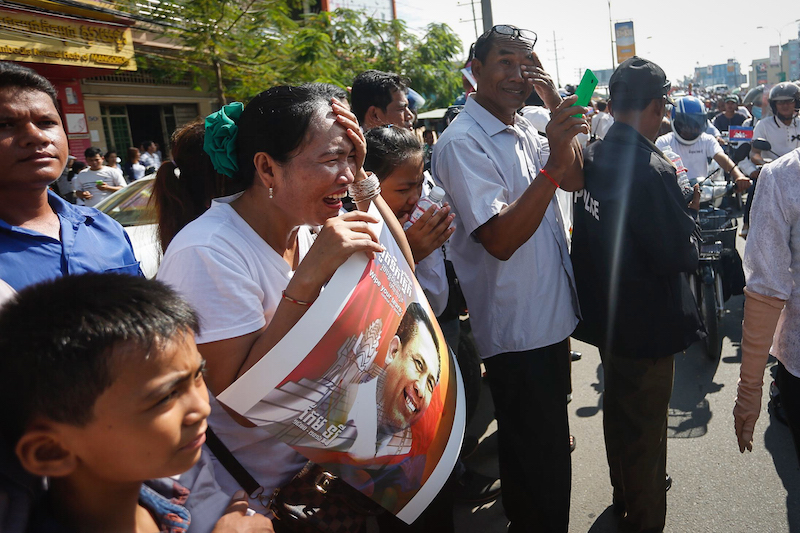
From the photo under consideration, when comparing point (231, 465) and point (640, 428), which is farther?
point (640, 428)

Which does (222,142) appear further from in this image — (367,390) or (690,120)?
(690,120)

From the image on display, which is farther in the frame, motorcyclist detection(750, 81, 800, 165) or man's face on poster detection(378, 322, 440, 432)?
motorcyclist detection(750, 81, 800, 165)

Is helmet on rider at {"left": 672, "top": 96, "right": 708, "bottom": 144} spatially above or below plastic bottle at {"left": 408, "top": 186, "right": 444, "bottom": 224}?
above

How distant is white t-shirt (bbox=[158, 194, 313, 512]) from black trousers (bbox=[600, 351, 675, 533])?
151 centimetres

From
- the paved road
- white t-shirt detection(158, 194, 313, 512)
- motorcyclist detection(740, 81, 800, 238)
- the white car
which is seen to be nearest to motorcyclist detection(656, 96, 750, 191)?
motorcyclist detection(740, 81, 800, 238)

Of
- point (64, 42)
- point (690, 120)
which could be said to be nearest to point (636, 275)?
point (690, 120)

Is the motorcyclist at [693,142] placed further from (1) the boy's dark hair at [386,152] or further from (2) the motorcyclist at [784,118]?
(1) the boy's dark hair at [386,152]

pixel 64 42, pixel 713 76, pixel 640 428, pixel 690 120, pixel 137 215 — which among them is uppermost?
pixel 713 76

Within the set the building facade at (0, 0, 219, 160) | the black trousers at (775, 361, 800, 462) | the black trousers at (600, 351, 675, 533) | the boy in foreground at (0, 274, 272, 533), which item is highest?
the building facade at (0, 0, 219, 160)

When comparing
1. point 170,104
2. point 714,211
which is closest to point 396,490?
point 714,211

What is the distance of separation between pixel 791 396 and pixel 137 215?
5.24 metres

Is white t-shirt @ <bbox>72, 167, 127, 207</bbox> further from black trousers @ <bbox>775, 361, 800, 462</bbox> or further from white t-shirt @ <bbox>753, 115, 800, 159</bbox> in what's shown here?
black trousers @ <bbox>775, 361, 800, 462</bbox>

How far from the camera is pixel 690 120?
19.0ft

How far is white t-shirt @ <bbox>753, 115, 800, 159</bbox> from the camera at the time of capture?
6.68 m
